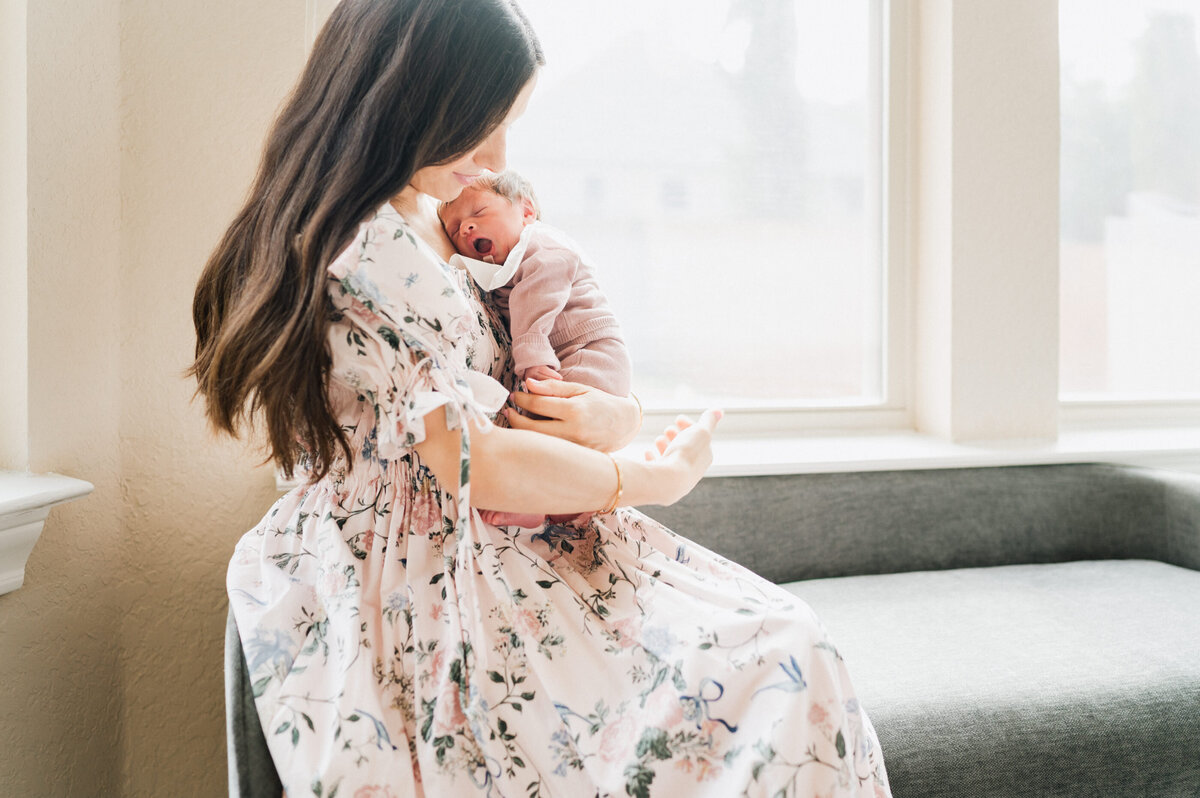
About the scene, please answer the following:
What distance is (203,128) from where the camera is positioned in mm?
1504

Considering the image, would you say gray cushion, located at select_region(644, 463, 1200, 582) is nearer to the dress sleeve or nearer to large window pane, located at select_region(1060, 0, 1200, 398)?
large window pane, located at select_region(1060, 0, 1200, 398)

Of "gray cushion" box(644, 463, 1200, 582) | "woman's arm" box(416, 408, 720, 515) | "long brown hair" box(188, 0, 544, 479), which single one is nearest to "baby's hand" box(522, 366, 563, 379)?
"woman's arm" box(416, 408, 720, 515)

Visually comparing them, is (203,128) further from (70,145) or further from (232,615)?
(232,615)

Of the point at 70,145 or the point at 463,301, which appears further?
the point at 70,145

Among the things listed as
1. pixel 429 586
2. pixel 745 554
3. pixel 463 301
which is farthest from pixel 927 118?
pixel 429 586

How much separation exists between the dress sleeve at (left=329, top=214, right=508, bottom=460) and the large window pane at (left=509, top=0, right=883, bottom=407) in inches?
44.5

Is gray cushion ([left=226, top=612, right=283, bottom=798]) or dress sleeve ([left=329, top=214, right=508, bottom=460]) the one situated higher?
dress sleeve ([left=329, top=214, right=508, bottom=460])

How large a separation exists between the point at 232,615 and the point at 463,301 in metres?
0.47

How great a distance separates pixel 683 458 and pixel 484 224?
0.45 metres

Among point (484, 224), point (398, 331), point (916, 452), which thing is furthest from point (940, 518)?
point (398, 331)

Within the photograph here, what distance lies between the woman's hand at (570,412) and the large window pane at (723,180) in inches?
36.9

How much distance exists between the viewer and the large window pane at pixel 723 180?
78.6 inches

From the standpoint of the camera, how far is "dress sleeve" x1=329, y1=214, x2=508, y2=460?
2.96 ft

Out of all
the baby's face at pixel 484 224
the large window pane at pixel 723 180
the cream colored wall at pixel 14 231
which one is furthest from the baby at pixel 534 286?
the large window pane at pixel 723 180
